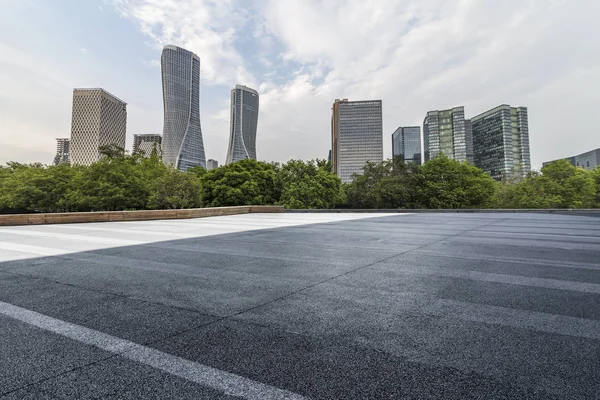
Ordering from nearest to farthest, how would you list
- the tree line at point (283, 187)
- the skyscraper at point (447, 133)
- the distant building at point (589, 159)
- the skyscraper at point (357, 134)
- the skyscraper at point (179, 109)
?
the tree line at point (283, 187) → the distant building at point (589, 159) → the skyscraper at point (179, 109) → the skyscraper at point (447, 133) → the skyscraper at point (357, 134)

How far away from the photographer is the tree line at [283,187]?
2505 centimetres

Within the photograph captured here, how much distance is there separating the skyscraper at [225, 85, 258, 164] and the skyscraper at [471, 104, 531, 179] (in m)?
104

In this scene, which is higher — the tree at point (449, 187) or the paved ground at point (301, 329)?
the tree at point (449, 187)

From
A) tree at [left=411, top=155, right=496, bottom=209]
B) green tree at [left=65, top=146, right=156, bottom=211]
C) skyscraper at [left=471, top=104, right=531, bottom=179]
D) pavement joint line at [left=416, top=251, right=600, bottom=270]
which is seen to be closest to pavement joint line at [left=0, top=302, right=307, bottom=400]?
pavement joint line at [left=416, top=251, right=600, bottom=270]

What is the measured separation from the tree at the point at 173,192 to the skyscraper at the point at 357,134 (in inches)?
6137

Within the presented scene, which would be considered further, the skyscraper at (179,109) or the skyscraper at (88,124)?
the skyscraper at (88,124)

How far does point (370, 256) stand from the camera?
18.1 feet

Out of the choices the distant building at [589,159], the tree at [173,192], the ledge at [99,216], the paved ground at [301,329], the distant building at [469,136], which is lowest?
the paved ground at [301,329]

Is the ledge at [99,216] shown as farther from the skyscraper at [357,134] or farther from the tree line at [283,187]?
the skyscraper at [357,134]

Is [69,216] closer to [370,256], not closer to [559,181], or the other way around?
[370,256]

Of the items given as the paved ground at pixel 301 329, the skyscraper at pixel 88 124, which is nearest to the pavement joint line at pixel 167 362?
the paved ground at pixel 301 329

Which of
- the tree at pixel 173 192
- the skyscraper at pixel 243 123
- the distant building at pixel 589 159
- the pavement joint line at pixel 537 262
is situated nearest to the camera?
the pavement joint line at pixel 537 262

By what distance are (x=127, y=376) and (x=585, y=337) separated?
325cm

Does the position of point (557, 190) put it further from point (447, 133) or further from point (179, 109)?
point (447, 133)
